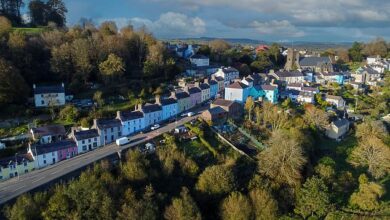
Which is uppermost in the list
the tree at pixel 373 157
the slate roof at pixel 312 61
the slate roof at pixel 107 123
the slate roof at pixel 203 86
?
the slate roof at pixel 312 61

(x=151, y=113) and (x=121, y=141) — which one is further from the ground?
(x=151, y=113)

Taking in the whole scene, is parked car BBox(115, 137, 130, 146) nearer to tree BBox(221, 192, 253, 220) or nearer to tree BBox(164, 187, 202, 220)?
tree BBox(164, 187, 202, 220)

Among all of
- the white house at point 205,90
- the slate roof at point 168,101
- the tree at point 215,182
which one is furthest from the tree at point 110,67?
the tree at point 215,182

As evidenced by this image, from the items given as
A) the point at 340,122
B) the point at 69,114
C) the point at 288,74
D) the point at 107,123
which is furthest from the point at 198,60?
the point at 107,123

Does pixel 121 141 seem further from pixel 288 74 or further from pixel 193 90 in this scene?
pixel 288 74

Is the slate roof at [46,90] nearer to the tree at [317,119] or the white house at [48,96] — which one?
the white house at [48,96]

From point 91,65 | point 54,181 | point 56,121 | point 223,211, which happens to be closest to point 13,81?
point 56,121

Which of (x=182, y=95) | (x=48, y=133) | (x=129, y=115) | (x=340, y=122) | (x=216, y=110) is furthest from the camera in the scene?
(x=182, y=95)
